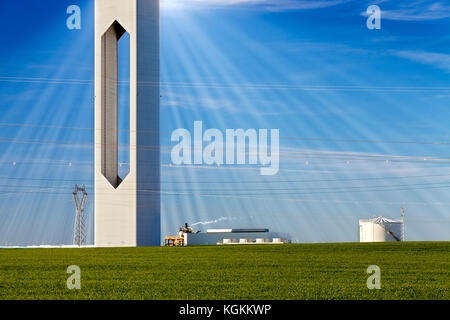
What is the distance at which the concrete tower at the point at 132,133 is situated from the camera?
3088 inches

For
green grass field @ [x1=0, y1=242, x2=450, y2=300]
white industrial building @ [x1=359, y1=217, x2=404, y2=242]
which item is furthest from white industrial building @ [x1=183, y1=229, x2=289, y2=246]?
green grass field @ [x1=0, y1=242, x2=450, y2=300]

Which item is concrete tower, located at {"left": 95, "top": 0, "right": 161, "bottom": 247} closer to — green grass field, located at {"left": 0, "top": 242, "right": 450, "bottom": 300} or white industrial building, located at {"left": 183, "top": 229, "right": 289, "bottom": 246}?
white industrial building, located at {"left": 183, "top": 229, "right": 289, "bottom": 246}

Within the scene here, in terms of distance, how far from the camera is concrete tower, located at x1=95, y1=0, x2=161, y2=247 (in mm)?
78438

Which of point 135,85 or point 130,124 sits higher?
point 135,85

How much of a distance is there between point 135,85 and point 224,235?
83.2 feet

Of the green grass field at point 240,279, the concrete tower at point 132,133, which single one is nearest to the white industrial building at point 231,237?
the concrete tower at point 132,133

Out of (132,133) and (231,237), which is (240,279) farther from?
(231,237)

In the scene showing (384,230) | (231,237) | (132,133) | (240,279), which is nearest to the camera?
(240,279)

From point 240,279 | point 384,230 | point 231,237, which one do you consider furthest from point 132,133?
point 240,279

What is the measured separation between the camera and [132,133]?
78125mm

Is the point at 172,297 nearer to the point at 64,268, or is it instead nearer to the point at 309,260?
the point at 64,268

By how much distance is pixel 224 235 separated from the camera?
85.9 meters
